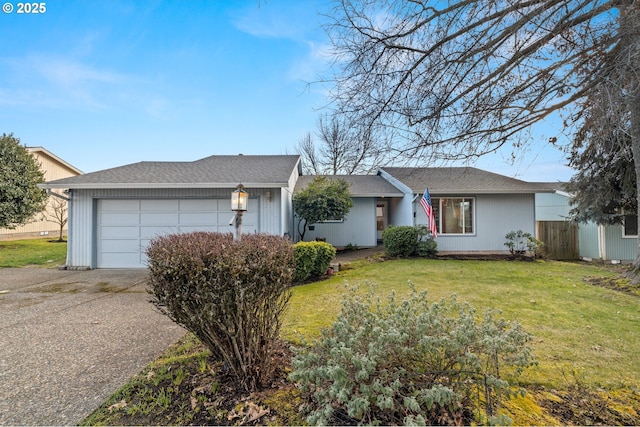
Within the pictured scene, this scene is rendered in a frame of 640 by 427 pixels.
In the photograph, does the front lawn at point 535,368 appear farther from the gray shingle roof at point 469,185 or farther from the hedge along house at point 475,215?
the gray shingle roof at point 469,185

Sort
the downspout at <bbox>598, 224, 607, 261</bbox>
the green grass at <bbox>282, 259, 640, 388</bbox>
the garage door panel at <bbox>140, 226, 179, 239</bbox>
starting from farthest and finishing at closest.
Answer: the downspout at <bbox>598, 224, 607, 261</bbox> → the garage door panel at <bbox>140, 226, 179, 239</bbox> → the green grass at <bbox>282, 259, 640, 388</bbox>

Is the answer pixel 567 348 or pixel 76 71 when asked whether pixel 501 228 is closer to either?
pixel 567 348

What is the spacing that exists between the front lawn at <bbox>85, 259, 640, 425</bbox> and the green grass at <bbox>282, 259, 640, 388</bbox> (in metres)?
0.02

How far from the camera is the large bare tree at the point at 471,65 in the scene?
3.92 meters

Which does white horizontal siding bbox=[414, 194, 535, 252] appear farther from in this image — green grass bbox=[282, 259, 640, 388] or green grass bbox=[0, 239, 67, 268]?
green grass bbox=[0, 239, 67, 268]

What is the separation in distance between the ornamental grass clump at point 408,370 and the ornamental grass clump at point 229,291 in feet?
1.83

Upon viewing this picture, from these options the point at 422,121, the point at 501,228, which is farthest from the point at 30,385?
the point at 501,228

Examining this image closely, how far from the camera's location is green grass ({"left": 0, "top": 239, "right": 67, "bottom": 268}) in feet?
35.6

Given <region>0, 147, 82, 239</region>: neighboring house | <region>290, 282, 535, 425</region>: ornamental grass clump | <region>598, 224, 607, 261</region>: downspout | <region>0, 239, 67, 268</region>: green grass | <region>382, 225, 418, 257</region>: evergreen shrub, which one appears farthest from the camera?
<region>0, 147, 82, 239</region>: neighboring house

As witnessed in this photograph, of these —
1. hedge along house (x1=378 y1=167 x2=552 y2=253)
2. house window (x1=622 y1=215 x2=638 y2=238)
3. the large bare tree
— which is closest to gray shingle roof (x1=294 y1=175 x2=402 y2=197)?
hedge along house (x1=378 y1=167 x2=552 y2=253)

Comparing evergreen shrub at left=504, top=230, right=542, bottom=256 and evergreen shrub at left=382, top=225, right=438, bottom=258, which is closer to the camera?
evergreen shrub at left=382, top=225, right=438, bottom=258

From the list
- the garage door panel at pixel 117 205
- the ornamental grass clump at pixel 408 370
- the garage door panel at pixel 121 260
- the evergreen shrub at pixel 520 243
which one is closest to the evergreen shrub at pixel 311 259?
the ornamental grass clump at pixel 408 370

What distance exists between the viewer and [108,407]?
2.49 meters

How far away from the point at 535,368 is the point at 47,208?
26.5 meters
